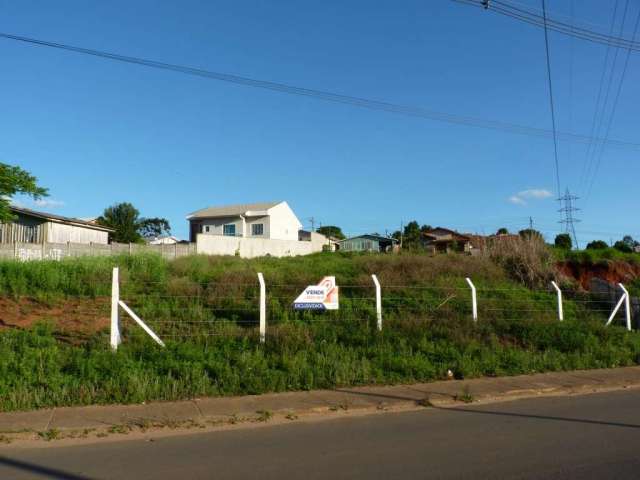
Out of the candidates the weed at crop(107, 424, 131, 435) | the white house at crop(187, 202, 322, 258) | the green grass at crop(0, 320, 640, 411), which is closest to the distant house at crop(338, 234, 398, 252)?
the white house at crop(187, 202, 322, 258)

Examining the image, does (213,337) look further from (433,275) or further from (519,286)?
(519,286)

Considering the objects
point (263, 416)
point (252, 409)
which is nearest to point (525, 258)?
point (252, 409)

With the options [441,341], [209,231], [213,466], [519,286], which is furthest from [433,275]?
[209,231]

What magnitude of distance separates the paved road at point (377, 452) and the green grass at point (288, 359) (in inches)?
68.9

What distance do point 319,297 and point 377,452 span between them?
21.0 ft

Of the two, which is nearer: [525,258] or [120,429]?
[120,429]

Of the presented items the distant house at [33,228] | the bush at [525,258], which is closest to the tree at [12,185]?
the bush at [525,258]

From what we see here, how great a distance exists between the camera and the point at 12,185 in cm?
1221

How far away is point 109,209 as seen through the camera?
63469mm

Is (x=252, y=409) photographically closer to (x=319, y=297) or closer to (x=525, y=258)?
(x=319, y=297)

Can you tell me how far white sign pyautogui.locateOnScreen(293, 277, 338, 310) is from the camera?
39.9 feet

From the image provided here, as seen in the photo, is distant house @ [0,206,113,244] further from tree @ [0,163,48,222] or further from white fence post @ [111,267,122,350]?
white fence post @ [111,267,122,350]

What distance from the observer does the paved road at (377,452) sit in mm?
5328

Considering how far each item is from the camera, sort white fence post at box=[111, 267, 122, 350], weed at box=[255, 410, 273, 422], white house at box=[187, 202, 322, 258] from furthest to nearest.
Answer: white house at box=[187, 202, 322, 258] → white fence post at box=[111, 267, 122, 350] → weed at box=[255, 410, 273, 422]
